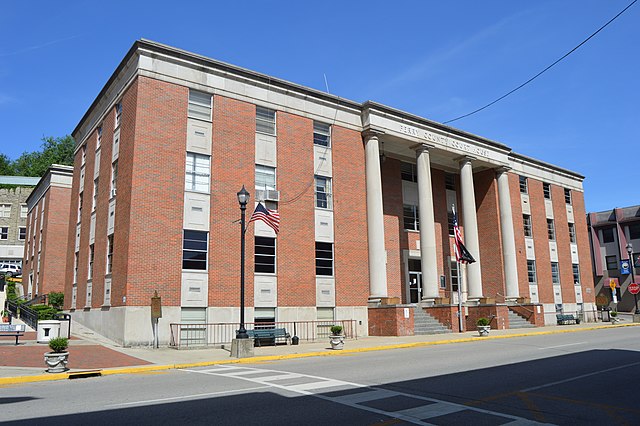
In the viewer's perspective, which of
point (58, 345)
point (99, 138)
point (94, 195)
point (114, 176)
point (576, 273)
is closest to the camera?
point (58, 345)

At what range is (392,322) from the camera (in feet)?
90.5

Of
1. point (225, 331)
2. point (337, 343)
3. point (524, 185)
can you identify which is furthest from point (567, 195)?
point (225, 331)

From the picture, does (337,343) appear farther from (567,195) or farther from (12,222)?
(12,222)

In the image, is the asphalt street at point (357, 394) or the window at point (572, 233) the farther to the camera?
the window at point (572, 233)

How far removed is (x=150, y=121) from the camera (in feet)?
78.5

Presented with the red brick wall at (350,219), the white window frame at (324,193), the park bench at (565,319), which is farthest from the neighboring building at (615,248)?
the white window frame at (324,193)

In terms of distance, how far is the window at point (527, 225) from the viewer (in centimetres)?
4222

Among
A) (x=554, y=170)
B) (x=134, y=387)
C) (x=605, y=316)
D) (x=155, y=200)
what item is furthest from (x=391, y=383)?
(x=554, y=170)

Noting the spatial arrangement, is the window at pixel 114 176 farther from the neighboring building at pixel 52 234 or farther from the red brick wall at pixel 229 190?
the neighboring building at pixel 52 234

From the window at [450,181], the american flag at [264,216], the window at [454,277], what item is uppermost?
the window at [450,181]

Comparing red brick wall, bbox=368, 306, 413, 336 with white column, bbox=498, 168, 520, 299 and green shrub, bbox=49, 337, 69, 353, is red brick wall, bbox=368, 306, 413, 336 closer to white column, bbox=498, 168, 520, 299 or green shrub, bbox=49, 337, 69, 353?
white column, bbox=498, 168, 520, 299

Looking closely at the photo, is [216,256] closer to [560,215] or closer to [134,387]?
[134,387]

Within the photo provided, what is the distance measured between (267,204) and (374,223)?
6.76 metres

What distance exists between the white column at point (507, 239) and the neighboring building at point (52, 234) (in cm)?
3376
